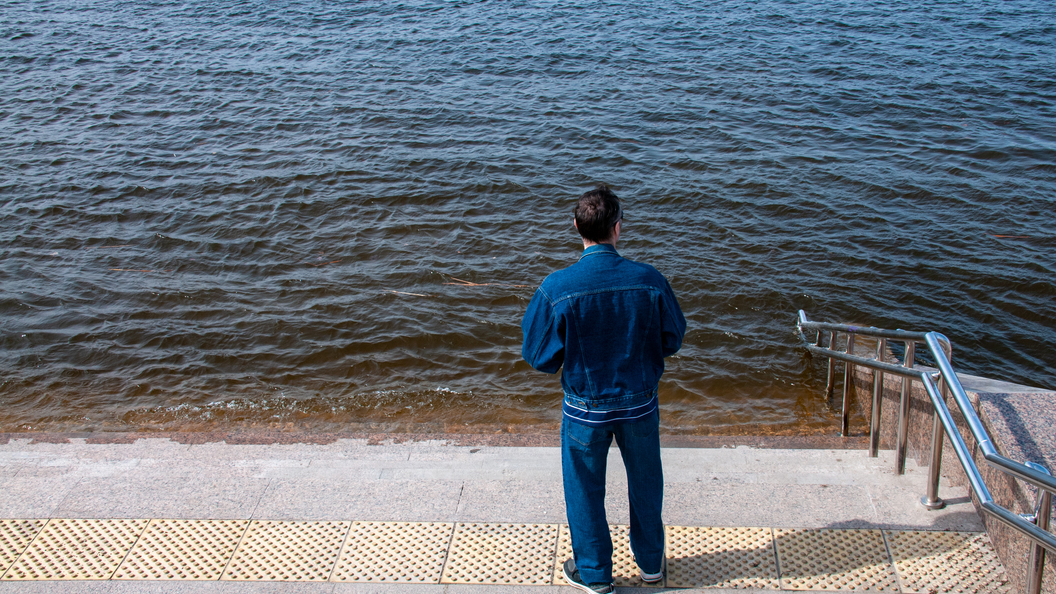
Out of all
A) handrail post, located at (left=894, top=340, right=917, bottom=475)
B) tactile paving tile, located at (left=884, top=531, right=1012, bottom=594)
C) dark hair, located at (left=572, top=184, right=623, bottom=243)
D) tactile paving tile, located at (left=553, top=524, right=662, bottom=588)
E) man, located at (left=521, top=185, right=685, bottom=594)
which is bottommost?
tactile paving tile, located at (left=553, top=524, right=662, bottom=588)

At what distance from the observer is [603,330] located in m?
3.13

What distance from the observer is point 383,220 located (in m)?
10.2

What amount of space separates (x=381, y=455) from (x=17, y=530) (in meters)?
1.91

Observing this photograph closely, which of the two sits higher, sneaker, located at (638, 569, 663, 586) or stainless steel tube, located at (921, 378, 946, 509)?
stainless steel tube, located at (921, 378, 946, 509)

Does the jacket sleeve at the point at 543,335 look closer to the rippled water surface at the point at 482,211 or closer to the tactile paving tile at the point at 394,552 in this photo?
the tactile paving tile at the point at 394,552

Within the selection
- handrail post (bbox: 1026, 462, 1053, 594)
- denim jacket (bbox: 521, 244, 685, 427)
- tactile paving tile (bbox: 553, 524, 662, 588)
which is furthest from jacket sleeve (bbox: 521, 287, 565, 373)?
handrail post (bbox: 1026, 462, 1053, 594)

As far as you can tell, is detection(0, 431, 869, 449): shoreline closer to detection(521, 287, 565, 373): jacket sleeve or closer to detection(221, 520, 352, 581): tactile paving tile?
detection(221, 520, 352, 581): tactile paving tile

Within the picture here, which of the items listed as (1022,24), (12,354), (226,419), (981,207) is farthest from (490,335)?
(1022,24)

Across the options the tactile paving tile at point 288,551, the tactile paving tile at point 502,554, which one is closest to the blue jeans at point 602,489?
the tactile paving tile at point 502,554

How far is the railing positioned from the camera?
2812 mm

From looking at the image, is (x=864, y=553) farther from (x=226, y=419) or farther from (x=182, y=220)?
(x=182, y=220)

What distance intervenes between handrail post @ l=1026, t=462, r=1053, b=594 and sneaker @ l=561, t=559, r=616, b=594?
1.62m

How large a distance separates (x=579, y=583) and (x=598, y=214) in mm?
1630

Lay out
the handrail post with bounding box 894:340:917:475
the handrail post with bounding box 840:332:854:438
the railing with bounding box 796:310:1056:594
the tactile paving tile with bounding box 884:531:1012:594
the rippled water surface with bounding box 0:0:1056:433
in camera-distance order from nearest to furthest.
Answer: the railing with bounding box 796:310:1056:594
the tactile paving tile with bounding box 884:531:1012:594
the handrail post with bounding box 894:340:917:475
the handrail post with bounding box 840:332:854:438
the rippled water surface with bounding box 0:0:1056:433
